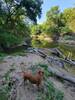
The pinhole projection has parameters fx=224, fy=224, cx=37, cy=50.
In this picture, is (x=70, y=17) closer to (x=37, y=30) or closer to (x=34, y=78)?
(x=37, y=30)

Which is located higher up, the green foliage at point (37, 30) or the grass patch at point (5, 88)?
the grass patch at point (5, 88)

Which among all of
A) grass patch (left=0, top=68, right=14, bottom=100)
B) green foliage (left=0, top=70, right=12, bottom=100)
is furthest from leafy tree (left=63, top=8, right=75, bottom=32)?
green foliage (left=0, top=70, right=12, bottom=100)

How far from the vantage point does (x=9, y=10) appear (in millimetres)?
39750

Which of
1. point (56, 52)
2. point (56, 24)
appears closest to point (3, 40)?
point (56, 52)

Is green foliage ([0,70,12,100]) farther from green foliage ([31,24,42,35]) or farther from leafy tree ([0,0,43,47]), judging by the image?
green foliage ([31,24,42,35])

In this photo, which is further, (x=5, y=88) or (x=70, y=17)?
(x=70, y=17)

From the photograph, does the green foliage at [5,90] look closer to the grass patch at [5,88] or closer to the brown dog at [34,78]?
the grass patch at [5,88]

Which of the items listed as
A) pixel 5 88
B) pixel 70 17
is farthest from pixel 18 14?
pixel 70 17

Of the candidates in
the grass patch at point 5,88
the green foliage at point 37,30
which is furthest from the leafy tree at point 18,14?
the green foliage at point 37,30

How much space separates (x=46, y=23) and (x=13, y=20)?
36914 mm

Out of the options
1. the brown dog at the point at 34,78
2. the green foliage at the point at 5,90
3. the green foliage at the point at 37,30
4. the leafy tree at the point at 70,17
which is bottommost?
the green foliage at the point at 37,30

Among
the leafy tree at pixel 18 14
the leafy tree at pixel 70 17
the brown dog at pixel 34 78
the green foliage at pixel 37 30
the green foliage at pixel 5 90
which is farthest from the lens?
the green foliage at pixel 37 30

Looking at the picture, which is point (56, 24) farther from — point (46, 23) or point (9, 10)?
point (9, 10)

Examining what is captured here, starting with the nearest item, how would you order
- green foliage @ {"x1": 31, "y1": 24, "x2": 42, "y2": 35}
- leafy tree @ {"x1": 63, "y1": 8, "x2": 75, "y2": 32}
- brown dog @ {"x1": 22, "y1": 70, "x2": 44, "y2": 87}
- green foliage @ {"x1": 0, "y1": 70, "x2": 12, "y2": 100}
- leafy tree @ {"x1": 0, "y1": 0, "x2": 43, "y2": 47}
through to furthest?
1. green foliage @ {"x1": 0, "y1": 70, "x2": 12, "y2": 100}
2. brown dog @ {"x1": 22, "y1": 70, "x2": 44, "y2": 87}
3. leafy tree @ {"x1": 0, "y1": 0, "x2": 43, "y2": 47}
4. leafy tree @ {"x1": 63, "y1": 8, "x2": 75, "y2": 32}
5. green foliage @ {"x1": 31, "y1": 24, "x2": 42, "y2": 35}
